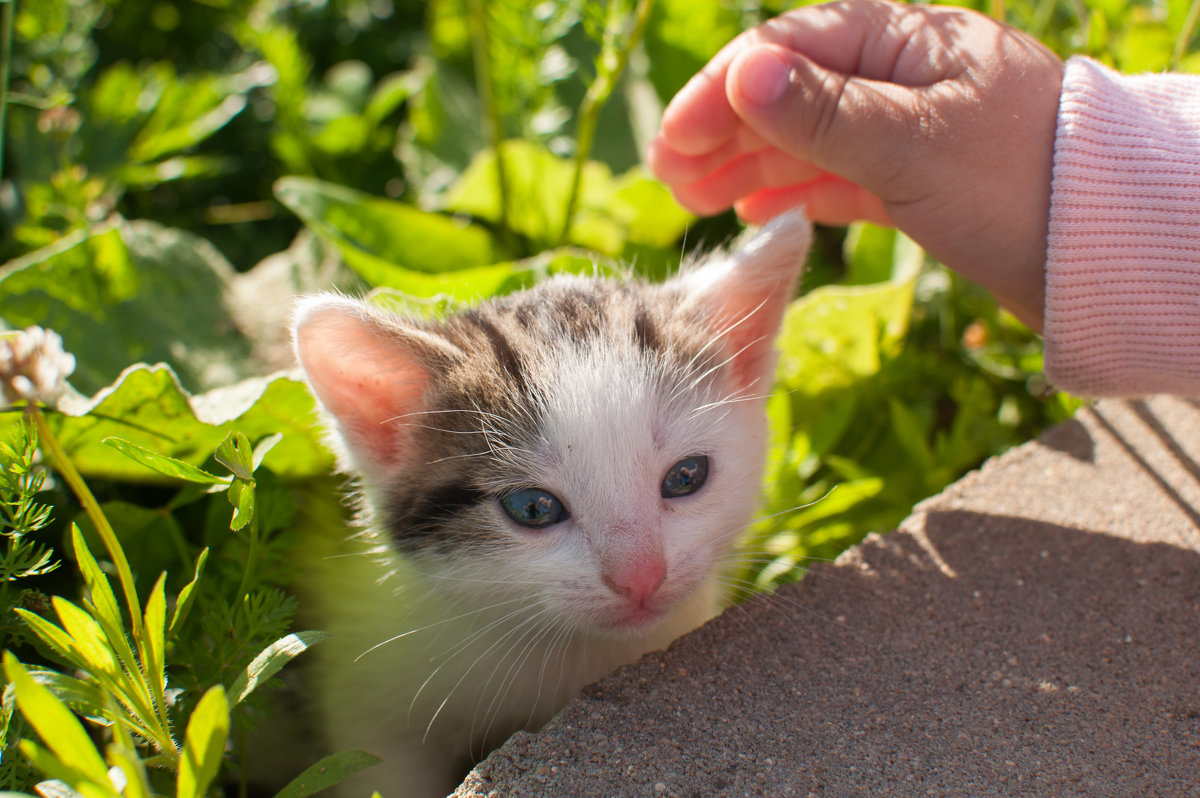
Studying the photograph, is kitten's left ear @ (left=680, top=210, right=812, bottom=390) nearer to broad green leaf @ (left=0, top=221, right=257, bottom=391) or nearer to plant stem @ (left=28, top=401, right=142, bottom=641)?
plant stem @ (left=28, top=401, right=142, bottom=641)

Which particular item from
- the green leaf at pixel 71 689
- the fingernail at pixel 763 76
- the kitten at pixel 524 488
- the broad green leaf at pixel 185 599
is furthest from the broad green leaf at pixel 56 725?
the fingernail at pixel 763 76

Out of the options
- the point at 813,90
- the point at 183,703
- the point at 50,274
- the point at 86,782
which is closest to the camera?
the point at 86,782

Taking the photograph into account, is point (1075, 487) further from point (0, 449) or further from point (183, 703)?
point (0, 449)

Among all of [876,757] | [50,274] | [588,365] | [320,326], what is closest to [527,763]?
[876,757]

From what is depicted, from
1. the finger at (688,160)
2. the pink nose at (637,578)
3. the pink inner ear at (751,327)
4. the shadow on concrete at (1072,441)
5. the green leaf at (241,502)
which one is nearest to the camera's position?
the green leaf at (241,502)

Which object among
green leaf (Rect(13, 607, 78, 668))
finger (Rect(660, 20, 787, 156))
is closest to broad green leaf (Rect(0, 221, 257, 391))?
green leaf (Rect(13, 607, 78, 668))

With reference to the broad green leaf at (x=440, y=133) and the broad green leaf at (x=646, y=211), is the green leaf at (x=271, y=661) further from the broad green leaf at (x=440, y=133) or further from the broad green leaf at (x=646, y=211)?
the broad green leaf at (x=440, y=133)
